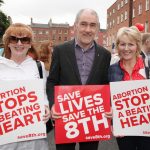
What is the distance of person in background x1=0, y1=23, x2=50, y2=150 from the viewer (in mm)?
2977

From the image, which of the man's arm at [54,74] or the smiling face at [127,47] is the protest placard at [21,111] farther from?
the smiling face at [127,47]

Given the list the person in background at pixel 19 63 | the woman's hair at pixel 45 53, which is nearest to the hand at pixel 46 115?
the person in background at pixel 19 63

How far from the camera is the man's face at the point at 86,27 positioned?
3127 mm

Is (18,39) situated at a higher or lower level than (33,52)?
higher

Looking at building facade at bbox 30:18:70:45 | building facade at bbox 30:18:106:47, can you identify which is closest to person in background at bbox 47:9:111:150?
building facade at bbox 30:18:106:47

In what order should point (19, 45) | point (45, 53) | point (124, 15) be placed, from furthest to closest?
point (124, 15), point (45, 53), point (19, 45)

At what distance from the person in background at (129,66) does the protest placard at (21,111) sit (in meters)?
0.82

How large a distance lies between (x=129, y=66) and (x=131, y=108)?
44 centimetres

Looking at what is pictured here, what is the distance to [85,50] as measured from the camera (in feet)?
10.9

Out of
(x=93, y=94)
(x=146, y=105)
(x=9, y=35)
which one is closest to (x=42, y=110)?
(x=93, y=94)

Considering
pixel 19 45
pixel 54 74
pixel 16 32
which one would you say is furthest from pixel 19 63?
pixel 54 74

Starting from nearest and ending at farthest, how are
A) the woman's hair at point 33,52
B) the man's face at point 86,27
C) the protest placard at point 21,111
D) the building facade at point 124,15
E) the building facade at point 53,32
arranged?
the protest placard at point 21,111 → the man's face at point 86,27 → the woman's hair at point 33,52 → the building facade at point 124,15 → the building facade at point 53,32

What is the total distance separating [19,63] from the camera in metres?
3.06

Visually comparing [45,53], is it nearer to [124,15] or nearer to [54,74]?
[54,74]
